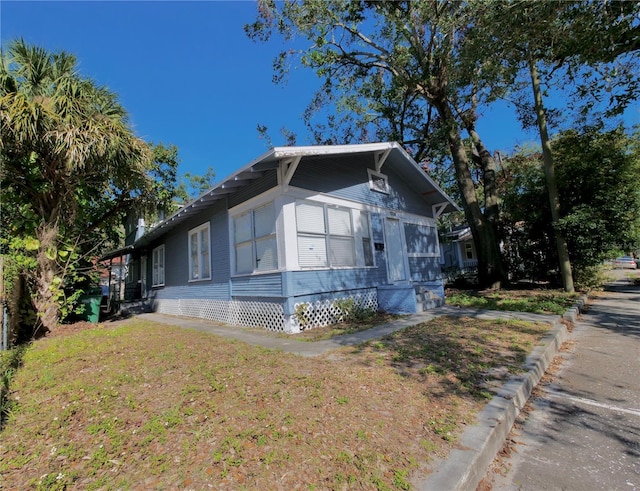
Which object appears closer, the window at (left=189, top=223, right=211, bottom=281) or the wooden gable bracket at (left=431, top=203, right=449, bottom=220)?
the window at (left=189, top=223, right=211, bottom=281)

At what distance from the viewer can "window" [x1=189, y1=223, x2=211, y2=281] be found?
1052 centimetres

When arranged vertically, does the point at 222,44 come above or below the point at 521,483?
above

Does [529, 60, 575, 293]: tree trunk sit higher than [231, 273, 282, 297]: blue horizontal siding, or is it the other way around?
A: [529, 60, 575, 293]: tree trunk

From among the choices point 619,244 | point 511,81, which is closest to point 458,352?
point 511,81

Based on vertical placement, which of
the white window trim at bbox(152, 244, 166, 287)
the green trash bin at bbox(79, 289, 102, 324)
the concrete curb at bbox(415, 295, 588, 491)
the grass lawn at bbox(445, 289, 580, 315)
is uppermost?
the white window trim at bbox(152, 244, 166, 287)

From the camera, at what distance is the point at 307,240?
793 centimetres

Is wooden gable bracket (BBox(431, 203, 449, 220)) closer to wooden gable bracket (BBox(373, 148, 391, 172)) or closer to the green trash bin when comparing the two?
wooden gable bracket (BBox(373, 148, 391, 172))

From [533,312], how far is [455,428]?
6798 millimetres

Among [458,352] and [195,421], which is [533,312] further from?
[195,421]

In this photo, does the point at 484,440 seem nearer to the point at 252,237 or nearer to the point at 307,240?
the point at 307,240

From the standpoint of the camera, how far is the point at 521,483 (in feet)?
7.49

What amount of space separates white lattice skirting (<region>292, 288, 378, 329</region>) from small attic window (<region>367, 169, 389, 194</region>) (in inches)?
135

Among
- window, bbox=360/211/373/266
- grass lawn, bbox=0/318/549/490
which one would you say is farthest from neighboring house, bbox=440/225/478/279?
grass lawn, bbox=0/318/549/490

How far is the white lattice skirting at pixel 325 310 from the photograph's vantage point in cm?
734
